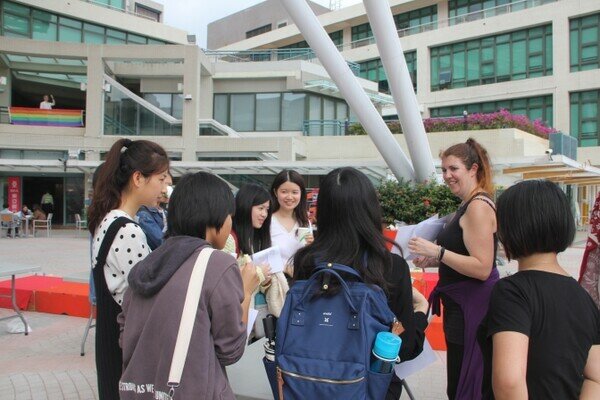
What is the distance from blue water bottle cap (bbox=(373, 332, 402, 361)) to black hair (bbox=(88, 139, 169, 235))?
1.36 m

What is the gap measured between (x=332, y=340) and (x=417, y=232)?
122 cm

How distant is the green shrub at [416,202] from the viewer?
856cm

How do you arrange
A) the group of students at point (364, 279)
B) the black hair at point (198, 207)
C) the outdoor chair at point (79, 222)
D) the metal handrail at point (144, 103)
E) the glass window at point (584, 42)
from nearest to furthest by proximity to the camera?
the group of students at point (364, 279) < the black hair at point (198, 207) < the outdoor chair at point (79, 222) < the metal handrail at point (144, 103) < the glass window at point (584, 42)

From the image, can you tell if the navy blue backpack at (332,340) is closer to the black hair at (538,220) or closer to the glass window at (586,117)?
the black hair at (538,220)

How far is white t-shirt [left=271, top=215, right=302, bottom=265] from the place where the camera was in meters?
3.64

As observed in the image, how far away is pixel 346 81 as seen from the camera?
8359 mm

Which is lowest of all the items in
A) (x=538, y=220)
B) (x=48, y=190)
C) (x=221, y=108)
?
(x=538, y=220)

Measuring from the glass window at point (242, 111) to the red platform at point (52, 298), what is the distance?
64.2 feet

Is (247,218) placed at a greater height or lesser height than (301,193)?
lesser

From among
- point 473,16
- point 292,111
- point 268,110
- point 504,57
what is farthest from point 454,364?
point 473,16

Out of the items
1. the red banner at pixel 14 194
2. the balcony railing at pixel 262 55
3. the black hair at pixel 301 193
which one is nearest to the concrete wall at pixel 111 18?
the balcony railing at pixel 262 55

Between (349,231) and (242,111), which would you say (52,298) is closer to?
(349,231)

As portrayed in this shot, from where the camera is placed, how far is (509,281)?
1.61 metres

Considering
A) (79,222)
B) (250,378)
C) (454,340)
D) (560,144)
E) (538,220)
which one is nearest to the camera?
(538,220)
